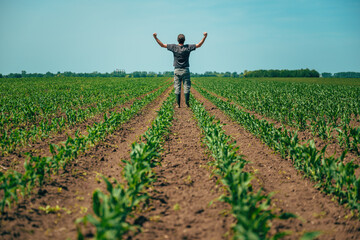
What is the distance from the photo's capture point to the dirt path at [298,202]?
2.65m

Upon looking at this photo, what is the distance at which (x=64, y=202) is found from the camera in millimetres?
3232

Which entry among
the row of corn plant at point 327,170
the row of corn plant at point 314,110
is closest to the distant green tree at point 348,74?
the row of corn plant at point 314,110

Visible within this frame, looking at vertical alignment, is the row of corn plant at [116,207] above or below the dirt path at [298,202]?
above

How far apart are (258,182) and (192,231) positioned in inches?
69.6

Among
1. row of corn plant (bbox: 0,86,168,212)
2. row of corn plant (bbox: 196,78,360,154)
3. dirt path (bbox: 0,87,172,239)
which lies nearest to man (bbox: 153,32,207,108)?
row of corn plant (bbox: 0,86,168,212)

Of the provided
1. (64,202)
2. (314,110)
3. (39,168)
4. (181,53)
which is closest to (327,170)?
(64,202)

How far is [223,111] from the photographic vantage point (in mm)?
11141

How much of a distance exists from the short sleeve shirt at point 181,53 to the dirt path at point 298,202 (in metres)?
5.16

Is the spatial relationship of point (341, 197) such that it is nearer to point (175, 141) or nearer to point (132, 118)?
point (175, 141)

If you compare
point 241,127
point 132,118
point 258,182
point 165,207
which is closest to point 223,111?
point 241,127

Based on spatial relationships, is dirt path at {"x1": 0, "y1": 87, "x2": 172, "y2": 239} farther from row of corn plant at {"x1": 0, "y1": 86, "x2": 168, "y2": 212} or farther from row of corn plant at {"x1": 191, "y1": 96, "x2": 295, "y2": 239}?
row of corn plant at {"x1": 191, "y1": 96, "x2": 295, "y2": 239}

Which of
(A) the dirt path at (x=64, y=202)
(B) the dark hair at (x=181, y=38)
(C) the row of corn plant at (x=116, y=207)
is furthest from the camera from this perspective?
(B) the dark hair at (x=181, y=38)

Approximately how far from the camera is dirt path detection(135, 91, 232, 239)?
259cm

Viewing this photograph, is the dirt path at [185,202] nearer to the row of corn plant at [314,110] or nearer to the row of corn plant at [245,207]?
the row of corn plant at [245,207]
